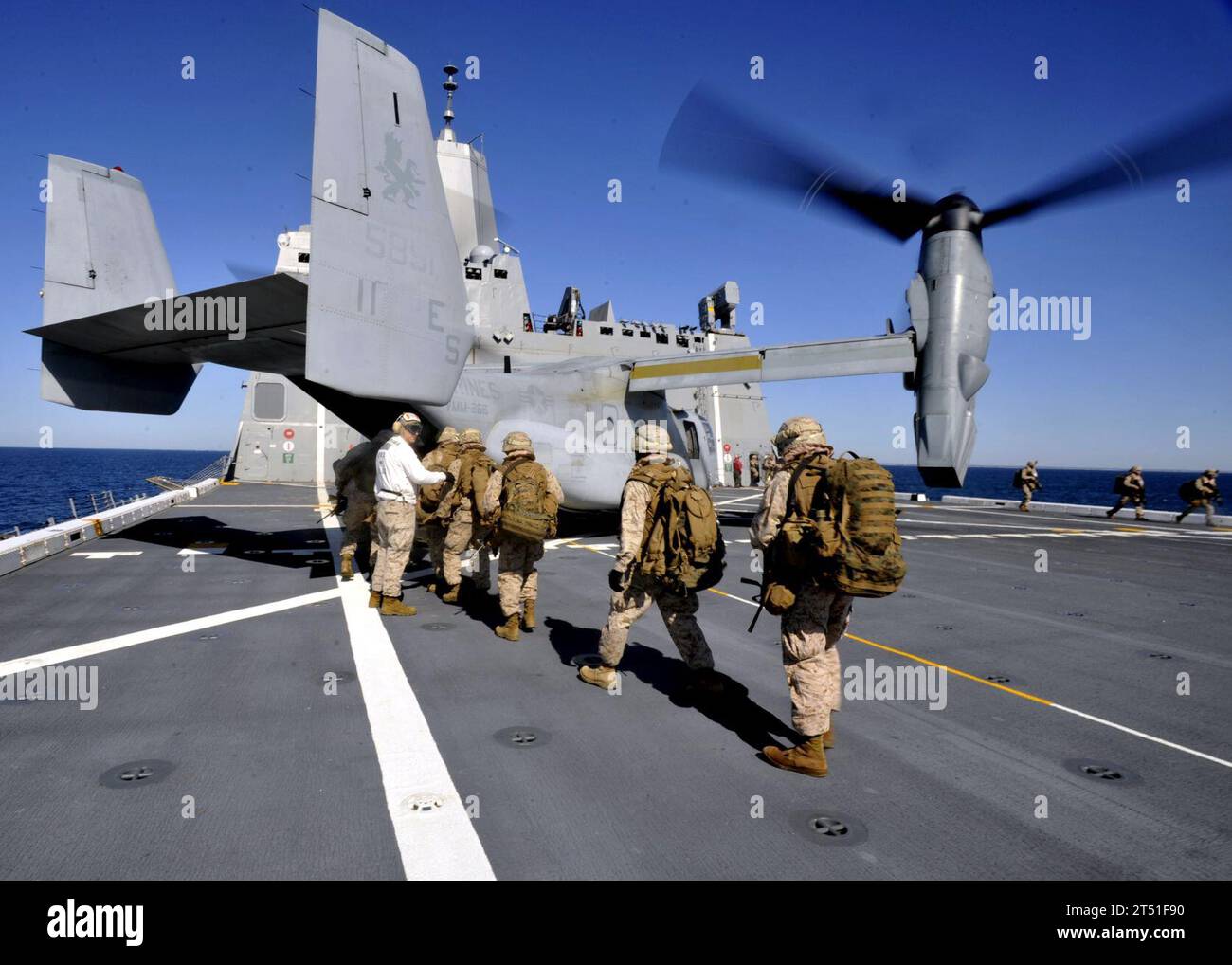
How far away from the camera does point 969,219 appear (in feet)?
36.7

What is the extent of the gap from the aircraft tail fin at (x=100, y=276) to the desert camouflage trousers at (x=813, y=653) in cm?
1032

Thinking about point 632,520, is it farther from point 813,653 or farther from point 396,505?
point 396,505

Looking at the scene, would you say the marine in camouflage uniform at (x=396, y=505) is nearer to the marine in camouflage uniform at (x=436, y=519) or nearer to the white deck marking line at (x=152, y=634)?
the marine in camouflage uniform at (x=436, y=519)

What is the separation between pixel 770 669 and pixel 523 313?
18.2 m

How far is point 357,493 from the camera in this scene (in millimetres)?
8258

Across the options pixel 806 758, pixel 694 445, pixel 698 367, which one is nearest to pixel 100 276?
pixel 698 367

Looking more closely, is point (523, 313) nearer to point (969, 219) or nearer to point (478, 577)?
point (969, 219)

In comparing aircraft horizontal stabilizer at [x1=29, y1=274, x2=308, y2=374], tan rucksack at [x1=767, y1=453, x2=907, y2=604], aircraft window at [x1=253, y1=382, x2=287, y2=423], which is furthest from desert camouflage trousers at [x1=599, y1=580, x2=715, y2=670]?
aircraft window at [x1=253, y1=382, x2=287, y2=423]

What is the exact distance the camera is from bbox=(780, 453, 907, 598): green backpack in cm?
337

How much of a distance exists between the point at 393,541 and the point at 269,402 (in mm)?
20365
